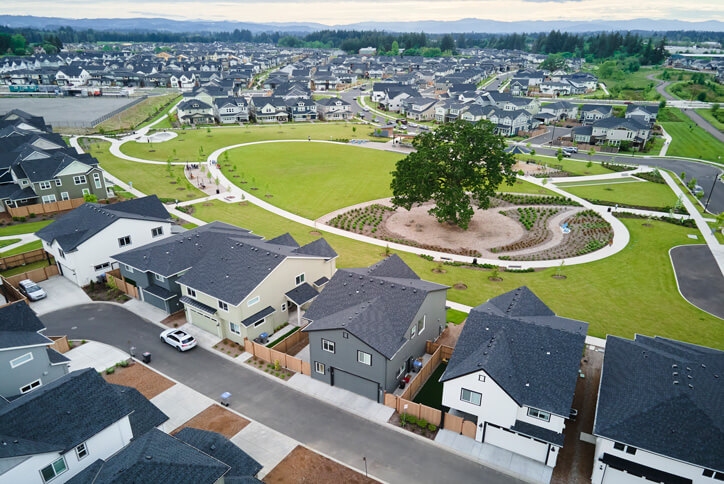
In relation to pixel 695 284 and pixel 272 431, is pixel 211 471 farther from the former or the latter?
pixel 695 284

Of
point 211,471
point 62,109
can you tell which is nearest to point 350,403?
point 211,471

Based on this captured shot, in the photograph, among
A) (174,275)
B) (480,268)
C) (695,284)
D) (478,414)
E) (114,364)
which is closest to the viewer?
(478,414)

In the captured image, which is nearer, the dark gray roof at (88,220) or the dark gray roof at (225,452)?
Answer: the dark gray roof at (225,452)

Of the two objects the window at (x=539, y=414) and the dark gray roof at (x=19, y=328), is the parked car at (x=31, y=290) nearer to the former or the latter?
the dark gray roof at (x=19, y=328)

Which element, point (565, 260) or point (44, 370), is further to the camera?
point (565, 260)

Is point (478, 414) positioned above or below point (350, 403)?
above

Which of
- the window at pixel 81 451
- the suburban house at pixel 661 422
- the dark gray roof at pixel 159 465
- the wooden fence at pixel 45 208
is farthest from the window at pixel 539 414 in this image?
the wooden fence at pixel 45 208

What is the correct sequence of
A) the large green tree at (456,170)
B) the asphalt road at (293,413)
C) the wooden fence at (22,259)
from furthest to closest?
the large green tree at (456,170)
the wooden fence at (22,259)
the asphalt road at (293,413)

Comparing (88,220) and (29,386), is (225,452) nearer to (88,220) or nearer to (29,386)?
(29,386)
